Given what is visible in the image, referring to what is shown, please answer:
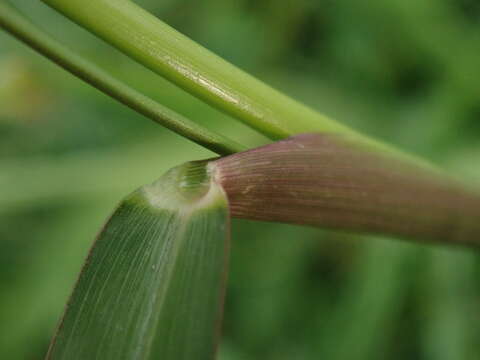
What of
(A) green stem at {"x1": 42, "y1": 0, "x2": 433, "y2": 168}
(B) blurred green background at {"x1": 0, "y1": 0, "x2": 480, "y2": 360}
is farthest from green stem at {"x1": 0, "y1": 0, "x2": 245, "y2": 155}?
(B) blurred green background at {"x1": 0, "y1": 0, "x2": 480, "y2": 360}

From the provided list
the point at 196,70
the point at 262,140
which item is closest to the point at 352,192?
the point at 196,70

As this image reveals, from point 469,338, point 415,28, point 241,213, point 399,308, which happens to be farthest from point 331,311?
point 241,213

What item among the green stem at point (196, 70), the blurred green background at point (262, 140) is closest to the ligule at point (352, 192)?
the green stem at point (196, 70)

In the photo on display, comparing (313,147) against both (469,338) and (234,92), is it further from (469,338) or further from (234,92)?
(469,338)

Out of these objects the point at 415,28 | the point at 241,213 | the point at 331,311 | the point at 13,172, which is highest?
the point at 415,28

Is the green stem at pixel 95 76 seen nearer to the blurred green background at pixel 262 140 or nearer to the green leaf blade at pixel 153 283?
the green leaf blade at pixel 153 283

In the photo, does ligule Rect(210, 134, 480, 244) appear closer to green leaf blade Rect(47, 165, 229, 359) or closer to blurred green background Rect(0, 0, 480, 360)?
green leaf blade Rect(47, 165, 229, 359)

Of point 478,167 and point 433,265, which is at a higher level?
point 478,167
